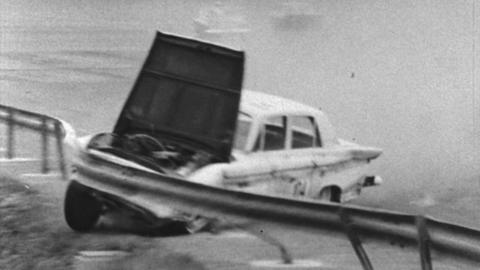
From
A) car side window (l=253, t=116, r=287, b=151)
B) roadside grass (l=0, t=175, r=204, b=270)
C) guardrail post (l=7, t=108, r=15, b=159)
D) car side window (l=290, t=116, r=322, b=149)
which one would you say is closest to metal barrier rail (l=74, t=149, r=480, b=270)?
roadside grass (l=0, t=175, r=204, b=270)

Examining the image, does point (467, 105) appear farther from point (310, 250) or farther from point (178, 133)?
point (310, 250)

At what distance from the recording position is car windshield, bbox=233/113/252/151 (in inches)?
484

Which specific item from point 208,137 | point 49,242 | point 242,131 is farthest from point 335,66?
point 49,242

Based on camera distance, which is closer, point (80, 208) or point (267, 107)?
point (80, 208)

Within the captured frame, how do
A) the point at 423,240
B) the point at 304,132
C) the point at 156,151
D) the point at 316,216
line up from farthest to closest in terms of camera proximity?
the point at 304,132
the point at 156,151
the point at 316,216
the point at 423,240

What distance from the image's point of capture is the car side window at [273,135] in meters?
12.5

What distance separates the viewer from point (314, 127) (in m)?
13.6

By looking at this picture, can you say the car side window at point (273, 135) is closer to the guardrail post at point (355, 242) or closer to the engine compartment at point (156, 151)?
the engine compartment at point (156, 151)

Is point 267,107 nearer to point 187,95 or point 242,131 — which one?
point 242,131

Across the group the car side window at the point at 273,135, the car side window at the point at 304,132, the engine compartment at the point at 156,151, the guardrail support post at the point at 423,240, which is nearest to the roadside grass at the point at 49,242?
the engine compartment at the point at 156,151

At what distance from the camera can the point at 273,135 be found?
12734 mm

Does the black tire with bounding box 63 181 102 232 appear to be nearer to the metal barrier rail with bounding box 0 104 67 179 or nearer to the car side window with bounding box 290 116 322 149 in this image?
the car side window with bounding box 290 116 322 149

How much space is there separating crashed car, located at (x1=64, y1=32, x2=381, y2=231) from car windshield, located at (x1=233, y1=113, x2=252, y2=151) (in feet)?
0.04

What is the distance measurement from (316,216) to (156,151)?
4.41 m
